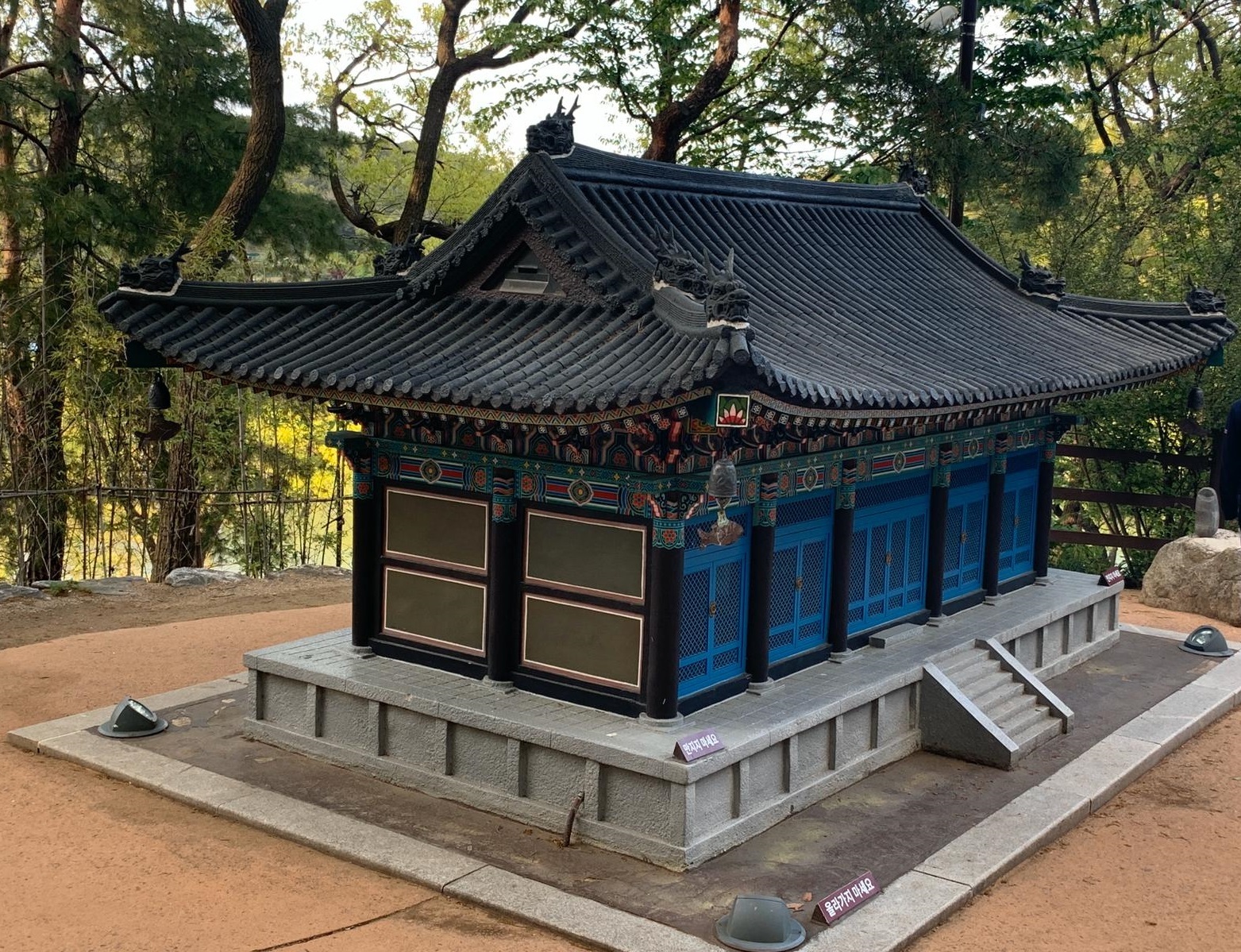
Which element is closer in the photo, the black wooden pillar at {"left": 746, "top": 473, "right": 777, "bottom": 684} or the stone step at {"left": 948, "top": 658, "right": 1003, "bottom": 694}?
A: the black wooden pillar at {"left": 746, "top": 473, "right": 777, "bottom": 684}

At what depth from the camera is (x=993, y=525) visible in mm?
15062

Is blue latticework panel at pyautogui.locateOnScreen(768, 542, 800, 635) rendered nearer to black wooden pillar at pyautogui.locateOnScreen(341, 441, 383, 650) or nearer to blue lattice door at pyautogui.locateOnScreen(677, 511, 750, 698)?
blue lattice door at pyautogui.locateOnScreen(677, 511, 750, 698)

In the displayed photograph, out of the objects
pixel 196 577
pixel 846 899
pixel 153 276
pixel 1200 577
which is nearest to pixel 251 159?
pixel 196 577

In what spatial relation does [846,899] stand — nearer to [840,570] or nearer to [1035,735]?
[840,570]

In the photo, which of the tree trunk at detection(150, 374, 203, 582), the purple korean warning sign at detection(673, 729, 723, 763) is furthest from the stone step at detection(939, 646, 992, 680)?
the tree trunk at detection(150, 374, 203, 582)

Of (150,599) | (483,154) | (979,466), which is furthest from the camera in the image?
(483,154)

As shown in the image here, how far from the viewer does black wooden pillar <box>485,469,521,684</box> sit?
35.7 feet

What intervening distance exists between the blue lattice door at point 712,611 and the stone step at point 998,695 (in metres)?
2.84

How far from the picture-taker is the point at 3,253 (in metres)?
21.0

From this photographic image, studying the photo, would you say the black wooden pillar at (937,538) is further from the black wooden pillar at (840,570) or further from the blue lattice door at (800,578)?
the blue lattice door at (800,578)

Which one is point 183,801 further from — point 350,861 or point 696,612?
point 696,612

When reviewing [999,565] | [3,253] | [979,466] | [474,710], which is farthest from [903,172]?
[3,253]

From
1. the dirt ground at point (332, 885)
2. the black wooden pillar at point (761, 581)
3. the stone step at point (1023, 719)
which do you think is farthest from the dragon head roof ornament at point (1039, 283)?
the black wooden pillar at point (761, 581)

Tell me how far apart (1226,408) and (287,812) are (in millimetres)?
16175
